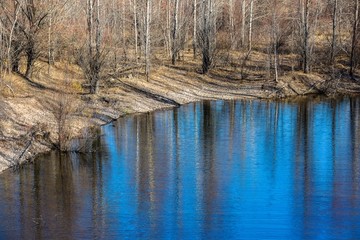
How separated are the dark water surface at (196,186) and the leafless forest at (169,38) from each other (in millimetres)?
8504

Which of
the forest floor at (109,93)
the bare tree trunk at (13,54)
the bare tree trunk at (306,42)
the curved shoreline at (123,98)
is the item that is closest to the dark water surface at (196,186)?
the curved shoreline at (123,98)

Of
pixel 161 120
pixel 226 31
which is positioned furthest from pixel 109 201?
pixel 226 31

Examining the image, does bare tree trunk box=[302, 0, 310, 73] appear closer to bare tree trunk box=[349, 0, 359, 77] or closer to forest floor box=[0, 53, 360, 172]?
forest floor box=[0, 53, 360, 172]

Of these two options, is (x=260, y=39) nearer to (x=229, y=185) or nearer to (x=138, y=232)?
(x=229, y=185)

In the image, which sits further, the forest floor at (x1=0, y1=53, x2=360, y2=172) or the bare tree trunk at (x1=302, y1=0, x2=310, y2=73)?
the bare tree trunk at (x1=302, y1=0, x2=310, y2=73)

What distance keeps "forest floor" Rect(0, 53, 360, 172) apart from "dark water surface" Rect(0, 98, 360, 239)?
1.50m

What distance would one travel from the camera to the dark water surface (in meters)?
17.3

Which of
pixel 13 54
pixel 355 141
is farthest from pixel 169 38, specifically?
pixel 355 141

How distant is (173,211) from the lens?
18.5 metres

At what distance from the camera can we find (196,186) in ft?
68.8

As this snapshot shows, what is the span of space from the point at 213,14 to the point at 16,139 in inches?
1016

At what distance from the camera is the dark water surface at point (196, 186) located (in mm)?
17297

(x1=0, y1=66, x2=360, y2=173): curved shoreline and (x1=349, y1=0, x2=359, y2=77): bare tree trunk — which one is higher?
(x1=349, y1=0, x2=359, y2=77): bare tree trunk

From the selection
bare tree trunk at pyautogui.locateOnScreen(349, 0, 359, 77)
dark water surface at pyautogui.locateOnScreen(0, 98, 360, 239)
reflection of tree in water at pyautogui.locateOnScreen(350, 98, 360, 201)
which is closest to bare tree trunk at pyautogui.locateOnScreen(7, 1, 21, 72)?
dark water surface at pyautogui.locateOnScreen(0, 98, 360, 239)
